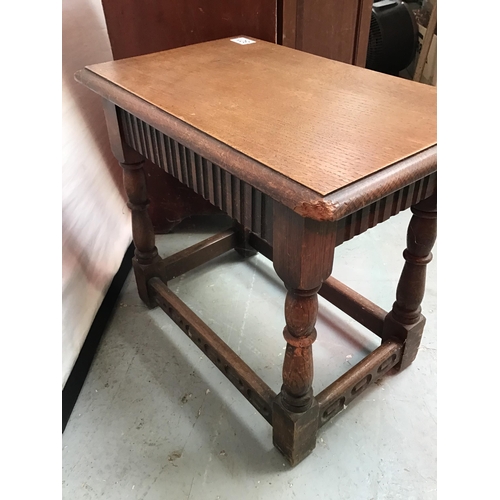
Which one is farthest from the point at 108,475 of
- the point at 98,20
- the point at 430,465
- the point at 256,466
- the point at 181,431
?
the point at 98,20

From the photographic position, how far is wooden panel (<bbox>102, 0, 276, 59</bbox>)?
125cm

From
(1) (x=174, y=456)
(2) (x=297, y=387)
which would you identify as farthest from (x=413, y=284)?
(1) (x=174, y=456)

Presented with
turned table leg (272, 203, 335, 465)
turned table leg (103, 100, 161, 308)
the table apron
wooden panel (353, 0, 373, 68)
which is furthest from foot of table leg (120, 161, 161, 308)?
wooden panel (353, 0, 373, 68)

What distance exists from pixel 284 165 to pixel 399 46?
Answer: 6.37 feet

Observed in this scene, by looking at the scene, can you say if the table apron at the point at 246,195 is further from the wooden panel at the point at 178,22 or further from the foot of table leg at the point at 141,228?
the wooden panel at the point at 178,22

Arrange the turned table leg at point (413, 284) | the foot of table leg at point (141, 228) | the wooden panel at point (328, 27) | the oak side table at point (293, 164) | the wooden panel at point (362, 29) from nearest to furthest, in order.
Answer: the oak side table at point (293, 164) < the turned table leg at point (413, 284) < the foot of table leg at point (141, 228) < the wooden panel at point (328, 27) < the wooden panel at point (362, 29)

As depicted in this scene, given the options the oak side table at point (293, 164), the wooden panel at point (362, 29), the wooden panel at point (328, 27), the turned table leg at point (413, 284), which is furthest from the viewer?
the wooden panel at point (362, 29)

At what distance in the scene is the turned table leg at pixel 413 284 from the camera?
3.06 ft

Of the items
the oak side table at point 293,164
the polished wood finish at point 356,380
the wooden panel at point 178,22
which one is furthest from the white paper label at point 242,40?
the polished wood finish at point 356,380

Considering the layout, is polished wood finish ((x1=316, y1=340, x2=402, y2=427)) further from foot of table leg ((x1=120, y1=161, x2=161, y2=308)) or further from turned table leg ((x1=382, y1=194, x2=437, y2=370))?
foot of table leg ((x1=120, y1=161, x2=161, y2=308))

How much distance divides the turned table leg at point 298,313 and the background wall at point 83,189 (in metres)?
0.53

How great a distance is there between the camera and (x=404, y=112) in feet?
2.47

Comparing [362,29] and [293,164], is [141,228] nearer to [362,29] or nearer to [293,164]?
[293,164]
